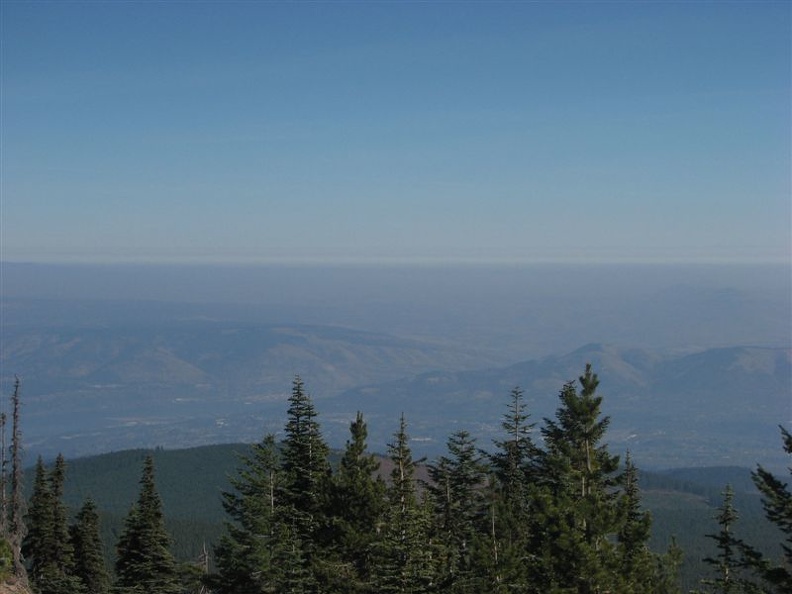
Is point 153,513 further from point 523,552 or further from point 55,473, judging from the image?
point 523,552

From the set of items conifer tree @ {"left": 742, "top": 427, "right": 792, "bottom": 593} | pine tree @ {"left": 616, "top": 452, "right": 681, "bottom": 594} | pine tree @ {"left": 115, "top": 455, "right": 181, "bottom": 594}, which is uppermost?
conifer tree @ {"left": 742, "top": 427, "right": 792, "bottom": 593}

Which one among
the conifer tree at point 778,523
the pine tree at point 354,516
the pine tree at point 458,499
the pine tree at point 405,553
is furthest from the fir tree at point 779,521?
the pine tree at point 458,499

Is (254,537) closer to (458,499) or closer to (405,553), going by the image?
(405,553)

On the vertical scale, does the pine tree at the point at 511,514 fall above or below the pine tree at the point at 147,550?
above

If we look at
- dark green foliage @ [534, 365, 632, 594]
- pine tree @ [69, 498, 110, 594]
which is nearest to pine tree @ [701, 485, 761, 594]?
dark green foliage @ [534, 365, 632, 594]

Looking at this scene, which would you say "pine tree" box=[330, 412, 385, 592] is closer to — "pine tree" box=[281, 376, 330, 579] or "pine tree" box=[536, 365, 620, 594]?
"pine tree" box=[281, 376, 330, 579]

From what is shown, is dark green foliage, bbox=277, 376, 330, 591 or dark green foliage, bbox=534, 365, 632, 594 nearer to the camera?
dark green foliage, bbox=534, 365, 632, 594

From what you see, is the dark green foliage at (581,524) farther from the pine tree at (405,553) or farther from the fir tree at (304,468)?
the fir tree at (304,468)
